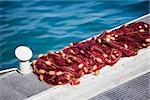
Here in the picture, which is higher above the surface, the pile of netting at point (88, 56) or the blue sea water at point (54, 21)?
the pile of netting at point (88, 56)

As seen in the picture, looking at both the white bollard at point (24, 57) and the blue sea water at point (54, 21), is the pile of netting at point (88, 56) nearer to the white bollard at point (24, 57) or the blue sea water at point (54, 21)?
the white bollard at point (24, 57)

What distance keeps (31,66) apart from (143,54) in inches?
107

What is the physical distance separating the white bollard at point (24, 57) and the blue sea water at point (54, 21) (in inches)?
157

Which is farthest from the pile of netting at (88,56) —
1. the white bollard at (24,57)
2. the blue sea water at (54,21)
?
the blue sea water at (54,21)

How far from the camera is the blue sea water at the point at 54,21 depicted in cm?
1422

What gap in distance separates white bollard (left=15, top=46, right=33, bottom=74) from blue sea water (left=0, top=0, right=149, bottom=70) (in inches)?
157

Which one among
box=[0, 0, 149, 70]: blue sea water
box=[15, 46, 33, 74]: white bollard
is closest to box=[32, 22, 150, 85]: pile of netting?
box=[15, 46, 33, 74]: white bollard

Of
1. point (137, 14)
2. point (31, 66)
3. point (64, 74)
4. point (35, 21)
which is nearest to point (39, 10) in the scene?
point (35, 21)

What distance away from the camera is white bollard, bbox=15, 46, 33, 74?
8.60 meters

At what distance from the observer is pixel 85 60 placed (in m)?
8.35

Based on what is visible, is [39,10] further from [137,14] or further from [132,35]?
[132,35]

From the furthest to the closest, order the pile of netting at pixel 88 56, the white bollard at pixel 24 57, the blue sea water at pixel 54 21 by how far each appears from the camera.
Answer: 1. the blue sea water at pixel 54 21
2. the white bollard at pixel 24 57
3. the pile of netting at pixel 88 56

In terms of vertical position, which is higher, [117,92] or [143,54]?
[143,54]

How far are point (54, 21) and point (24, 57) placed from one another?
23.6ft
